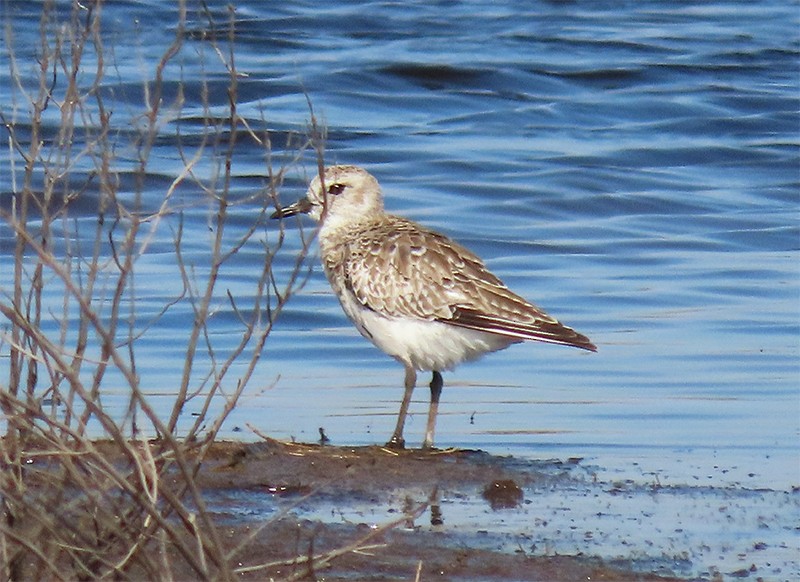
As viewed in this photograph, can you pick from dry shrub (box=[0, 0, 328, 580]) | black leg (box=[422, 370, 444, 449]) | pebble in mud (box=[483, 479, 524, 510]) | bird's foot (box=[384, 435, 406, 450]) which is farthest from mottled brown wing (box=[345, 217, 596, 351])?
dry shrub (box=[0, 0, 328, 580])

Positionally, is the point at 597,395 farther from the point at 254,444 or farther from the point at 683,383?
the point at 254,444

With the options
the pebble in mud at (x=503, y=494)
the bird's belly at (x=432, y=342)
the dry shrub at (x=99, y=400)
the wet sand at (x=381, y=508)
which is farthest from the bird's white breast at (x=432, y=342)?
the dry shrub at (x=99, y=400)

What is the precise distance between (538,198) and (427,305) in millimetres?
8030

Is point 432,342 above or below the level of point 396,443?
above

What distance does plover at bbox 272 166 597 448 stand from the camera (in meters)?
8.22

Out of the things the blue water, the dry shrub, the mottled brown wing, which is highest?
the dry shrub

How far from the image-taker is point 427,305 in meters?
8.39

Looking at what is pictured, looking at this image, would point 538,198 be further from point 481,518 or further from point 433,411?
point 481,518

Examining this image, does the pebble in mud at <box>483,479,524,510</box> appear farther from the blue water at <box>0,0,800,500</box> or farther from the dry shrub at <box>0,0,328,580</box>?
the dry shrub at <box>0,0,328,580</box>

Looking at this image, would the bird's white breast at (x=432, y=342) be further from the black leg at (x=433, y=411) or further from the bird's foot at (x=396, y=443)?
the bird's foot at (x=396, y=443)

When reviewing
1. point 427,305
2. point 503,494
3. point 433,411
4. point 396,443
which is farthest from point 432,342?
point 503,494

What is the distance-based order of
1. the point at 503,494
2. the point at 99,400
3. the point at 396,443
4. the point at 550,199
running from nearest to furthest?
the point at 99,400, the point at 503,494, the point at 396,443, the point at 550,199

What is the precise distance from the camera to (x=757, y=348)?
1086cm

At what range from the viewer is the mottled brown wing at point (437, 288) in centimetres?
817
